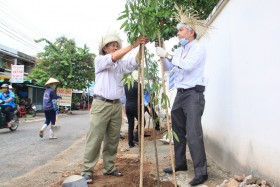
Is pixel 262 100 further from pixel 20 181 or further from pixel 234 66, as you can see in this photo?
pixel 20 181

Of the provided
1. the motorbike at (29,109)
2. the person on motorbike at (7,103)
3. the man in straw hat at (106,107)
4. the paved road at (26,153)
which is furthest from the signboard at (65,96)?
the man in straw hat at (106,107)

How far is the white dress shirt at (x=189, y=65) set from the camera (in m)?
3.39

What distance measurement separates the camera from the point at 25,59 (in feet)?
91.6

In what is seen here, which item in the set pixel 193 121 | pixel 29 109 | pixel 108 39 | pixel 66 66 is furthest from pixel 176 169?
pixel 66 66

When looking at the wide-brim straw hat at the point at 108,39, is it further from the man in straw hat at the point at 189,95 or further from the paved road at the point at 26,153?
the paved road at the point at 26,153

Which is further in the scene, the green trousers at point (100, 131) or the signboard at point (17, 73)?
the signboard at point (17, 73)

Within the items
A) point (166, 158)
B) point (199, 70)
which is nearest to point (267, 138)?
point (199, 70)

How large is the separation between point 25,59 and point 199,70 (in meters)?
27.0

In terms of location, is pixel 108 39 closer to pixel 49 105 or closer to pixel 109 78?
pixel 109 78

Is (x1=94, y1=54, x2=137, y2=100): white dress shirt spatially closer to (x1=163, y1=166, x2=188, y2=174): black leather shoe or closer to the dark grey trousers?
the dark grey trousers

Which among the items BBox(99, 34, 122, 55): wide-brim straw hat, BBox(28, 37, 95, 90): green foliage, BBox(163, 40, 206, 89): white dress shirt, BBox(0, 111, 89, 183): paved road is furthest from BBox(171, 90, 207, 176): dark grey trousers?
BBox(28, 37, 95, 90): green foliage

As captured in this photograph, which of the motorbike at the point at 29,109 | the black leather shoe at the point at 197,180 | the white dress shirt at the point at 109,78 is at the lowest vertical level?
the black leather shoe at the point at 197,180

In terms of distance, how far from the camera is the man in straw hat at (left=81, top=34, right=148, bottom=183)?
12.1ft

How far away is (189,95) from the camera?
11.8 ft
